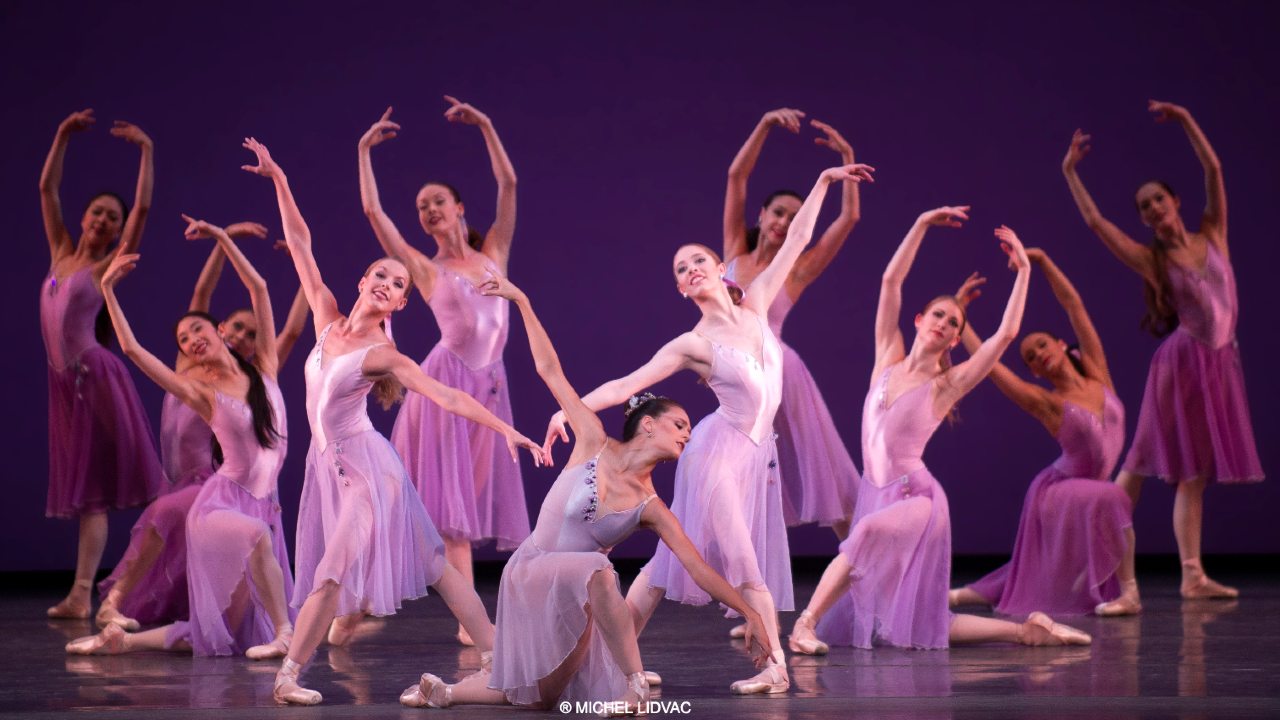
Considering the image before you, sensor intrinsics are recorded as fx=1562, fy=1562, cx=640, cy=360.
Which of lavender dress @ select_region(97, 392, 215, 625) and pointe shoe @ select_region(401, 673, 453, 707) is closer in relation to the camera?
pointe shoe @ select_region(401, 673, 453, 707)

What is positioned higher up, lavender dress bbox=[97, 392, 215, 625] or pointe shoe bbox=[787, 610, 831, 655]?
lavender dress bbox=[97, 392, 215, 625]

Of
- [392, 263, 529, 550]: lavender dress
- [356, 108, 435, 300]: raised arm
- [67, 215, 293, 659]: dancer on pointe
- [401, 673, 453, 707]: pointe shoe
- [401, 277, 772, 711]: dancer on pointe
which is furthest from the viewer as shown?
[392, 263, 529, 550]: lavender dress

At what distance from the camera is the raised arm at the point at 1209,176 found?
20.2 ft

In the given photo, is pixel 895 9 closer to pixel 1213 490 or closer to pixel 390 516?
pixel 1213 490

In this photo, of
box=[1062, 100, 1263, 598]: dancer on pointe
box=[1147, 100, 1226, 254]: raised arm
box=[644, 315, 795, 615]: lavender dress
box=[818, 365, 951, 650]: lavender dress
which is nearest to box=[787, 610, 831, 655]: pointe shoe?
box=[818, 365, 951, 650]: lavender dress

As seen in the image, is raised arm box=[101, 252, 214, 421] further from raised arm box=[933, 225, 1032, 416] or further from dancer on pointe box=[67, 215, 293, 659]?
raised arm box=[933, 225, 1032, 416]

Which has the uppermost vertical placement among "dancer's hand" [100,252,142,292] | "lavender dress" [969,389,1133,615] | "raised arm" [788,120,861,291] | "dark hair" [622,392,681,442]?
"raised arm" [788,120,861,291]

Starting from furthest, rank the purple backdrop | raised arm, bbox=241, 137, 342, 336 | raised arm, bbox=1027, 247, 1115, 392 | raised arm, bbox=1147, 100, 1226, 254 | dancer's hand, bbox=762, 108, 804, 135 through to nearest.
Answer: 1. the purple backdrop
2. raised arm, bbox=1147, 100, 1226, 254
3. raised arm, bbox=1027, 247, 1115, 392
4. dancer's hand, bbox=762, 108, 804, 135
5. raised arm, bbox=241, 137, 342, 336

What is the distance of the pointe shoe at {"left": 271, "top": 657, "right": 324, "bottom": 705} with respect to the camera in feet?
12.3

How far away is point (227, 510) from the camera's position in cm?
502

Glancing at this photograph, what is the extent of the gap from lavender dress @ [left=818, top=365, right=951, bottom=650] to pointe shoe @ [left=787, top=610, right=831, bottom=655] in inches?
7.2

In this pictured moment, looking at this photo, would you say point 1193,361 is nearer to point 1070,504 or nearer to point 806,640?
point 1070,504

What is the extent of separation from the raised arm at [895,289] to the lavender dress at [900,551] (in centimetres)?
19

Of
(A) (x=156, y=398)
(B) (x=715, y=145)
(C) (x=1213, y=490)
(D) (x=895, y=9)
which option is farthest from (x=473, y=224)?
(C) (x=1213, y=490)
